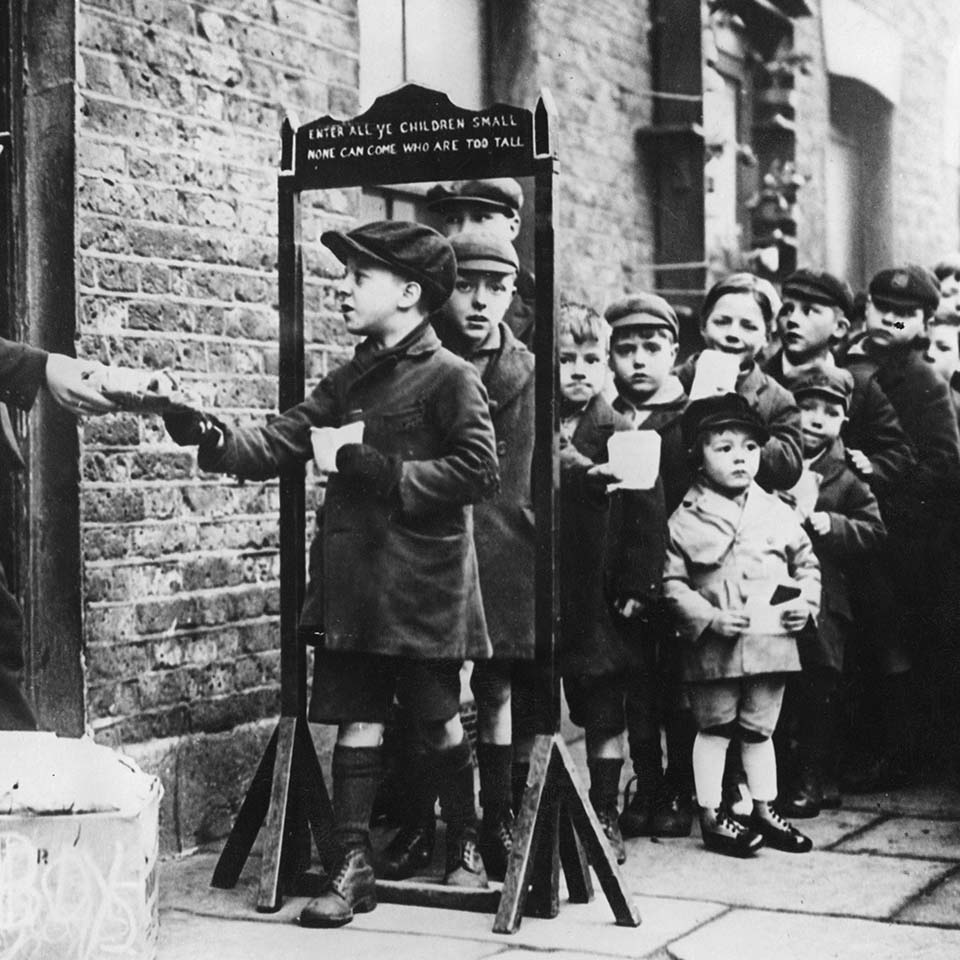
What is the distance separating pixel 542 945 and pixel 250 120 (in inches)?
115

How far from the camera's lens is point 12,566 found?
16.8 feet

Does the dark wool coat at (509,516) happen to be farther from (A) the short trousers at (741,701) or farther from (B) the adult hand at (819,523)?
(B) the adult hand at (819,523)

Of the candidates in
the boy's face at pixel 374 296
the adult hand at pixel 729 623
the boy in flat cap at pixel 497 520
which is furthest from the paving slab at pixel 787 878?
the boy's face at pixel 374 296

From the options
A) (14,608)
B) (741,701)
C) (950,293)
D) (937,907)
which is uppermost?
(950,293)

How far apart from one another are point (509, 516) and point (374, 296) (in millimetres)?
853

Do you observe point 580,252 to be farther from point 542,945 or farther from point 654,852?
point 542,945

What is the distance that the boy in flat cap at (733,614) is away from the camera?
5562mm

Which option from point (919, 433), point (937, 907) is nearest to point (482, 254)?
point (937, 907)

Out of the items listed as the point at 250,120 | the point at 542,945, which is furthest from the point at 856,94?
the point at 542,945

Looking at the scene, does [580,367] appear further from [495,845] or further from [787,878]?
[787,878]

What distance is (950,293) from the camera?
785cm

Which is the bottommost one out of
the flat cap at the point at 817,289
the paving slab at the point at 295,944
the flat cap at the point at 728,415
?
the paving slab at the point at 295,944

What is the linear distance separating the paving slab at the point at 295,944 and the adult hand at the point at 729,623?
4.80 ft

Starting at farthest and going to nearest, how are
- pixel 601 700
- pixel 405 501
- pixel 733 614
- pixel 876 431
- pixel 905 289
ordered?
pixel 905 289, pixel 876 431, pixel 733 614, pixel 601 700, pixel 405 501
